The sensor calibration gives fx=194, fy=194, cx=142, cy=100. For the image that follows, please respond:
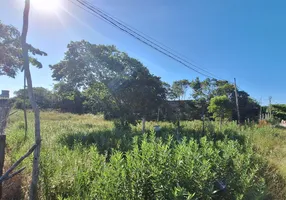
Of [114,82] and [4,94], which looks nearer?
[4,94]

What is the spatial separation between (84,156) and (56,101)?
25278 millimetres

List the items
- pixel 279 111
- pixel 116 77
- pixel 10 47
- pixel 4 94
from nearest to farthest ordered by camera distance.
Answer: pixel 4 94, pixel 10 47, pixel 116 77, pixel 279 111

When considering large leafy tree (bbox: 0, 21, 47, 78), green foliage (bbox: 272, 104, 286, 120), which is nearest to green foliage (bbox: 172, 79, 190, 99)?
green foliage (bbox: 272, 104, 286, 120)

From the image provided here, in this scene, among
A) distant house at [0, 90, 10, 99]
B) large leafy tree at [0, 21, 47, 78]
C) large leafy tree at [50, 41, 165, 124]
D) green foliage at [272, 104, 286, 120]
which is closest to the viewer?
distant house at [0, 90, 10, 99]

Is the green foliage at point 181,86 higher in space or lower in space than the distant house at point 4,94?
higher

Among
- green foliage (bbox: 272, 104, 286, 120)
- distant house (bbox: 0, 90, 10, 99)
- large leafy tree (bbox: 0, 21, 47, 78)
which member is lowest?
distant house (bbox: 0, 90, 10, 99)

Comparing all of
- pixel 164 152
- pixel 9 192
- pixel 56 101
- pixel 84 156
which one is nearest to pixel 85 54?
pixel 84 156

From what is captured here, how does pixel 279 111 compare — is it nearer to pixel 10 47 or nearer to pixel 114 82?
pixel 114 82

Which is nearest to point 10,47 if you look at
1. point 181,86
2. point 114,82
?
point 114,82

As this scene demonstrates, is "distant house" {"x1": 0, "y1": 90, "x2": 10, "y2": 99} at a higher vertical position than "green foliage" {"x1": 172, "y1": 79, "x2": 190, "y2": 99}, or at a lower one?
lower

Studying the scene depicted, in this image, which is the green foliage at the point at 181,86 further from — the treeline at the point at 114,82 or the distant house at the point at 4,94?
the distant house at the point at 4,94

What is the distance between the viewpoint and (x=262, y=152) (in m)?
4.71

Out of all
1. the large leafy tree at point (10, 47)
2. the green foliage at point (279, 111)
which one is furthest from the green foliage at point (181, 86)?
the large leafy tree at point (10, 47)

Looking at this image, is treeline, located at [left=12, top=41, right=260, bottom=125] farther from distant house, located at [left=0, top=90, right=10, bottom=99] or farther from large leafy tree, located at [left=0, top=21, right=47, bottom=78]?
distant house, located at [left=0, top=90, right=10, bottom=99]
